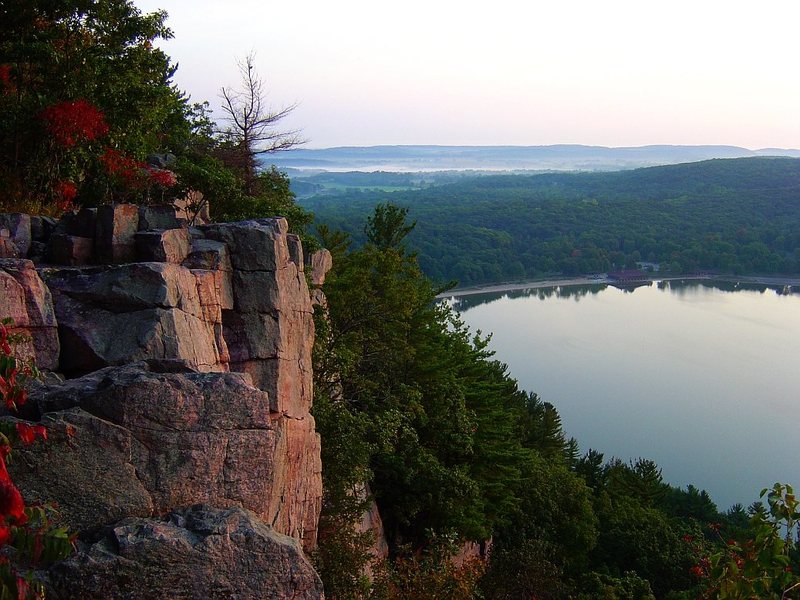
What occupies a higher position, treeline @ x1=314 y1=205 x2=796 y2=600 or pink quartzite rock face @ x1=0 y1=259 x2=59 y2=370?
pink quartzite rock face @ x1=0 y1=259 x2=59 y2=370

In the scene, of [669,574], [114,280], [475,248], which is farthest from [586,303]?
[114,280]

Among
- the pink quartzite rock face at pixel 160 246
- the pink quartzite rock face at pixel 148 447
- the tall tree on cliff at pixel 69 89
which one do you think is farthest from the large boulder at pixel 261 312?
the tall tree on cliff at pixel 69 89

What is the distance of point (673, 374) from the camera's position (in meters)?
60.9

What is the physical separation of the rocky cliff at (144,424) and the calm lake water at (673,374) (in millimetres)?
35821

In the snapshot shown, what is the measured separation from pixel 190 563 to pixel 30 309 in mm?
3268

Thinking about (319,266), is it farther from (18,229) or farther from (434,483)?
(18,229)

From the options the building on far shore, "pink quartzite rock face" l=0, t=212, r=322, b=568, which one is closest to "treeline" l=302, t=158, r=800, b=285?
the building on far shore

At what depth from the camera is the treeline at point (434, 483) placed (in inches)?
515

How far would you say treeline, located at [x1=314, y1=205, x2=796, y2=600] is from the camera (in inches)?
515

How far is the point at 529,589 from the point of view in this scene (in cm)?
1730

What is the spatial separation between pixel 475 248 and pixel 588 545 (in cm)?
9921

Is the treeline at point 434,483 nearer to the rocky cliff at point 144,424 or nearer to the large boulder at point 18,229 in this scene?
the rocky cliff at point 144,424

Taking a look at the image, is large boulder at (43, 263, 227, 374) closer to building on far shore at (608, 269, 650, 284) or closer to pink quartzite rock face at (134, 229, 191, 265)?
pink quartzite rock face at (134, 229, 191, 265)

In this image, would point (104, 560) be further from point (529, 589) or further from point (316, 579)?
point (529, 589)
